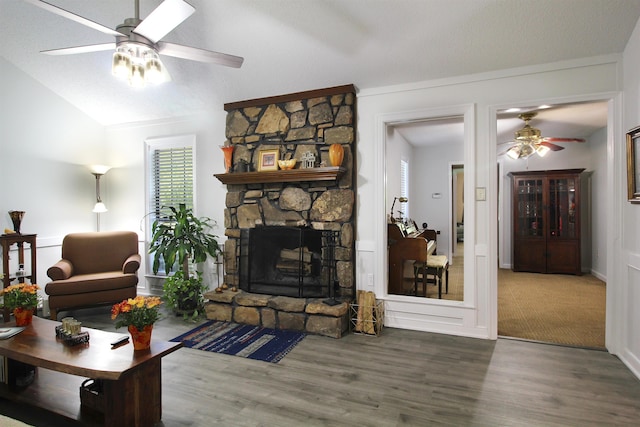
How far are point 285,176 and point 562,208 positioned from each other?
5351 millimetres

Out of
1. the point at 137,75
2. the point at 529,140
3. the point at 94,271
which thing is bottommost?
the point at 94,271

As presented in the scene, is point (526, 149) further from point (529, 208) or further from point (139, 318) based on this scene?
point (139, 318)

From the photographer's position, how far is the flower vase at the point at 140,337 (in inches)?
79.4

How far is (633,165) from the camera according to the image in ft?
8.75

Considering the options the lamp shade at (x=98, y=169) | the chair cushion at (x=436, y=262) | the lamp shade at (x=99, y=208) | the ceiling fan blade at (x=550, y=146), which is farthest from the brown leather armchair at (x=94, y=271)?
the ceiling fan blade at (x=550, y=146)

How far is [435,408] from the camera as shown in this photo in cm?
216

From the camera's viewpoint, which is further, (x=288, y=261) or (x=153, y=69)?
(x=288, y=261)

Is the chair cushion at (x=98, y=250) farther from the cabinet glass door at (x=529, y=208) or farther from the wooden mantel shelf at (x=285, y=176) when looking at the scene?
the cabinet glass door at (x=529, y=208)

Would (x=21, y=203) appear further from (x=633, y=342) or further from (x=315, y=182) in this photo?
(x=633, y=342)

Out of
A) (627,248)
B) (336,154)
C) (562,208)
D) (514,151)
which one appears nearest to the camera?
(627,248)

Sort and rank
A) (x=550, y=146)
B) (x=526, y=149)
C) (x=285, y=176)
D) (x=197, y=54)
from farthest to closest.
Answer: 1. (x=550, y=146)
2. (x=526, y=149)
3. (x=285, y=176)
4. (x=197, y=54)

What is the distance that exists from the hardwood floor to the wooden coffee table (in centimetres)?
13

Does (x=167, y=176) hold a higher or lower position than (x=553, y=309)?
higher

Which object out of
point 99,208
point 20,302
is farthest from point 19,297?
point 99,208
